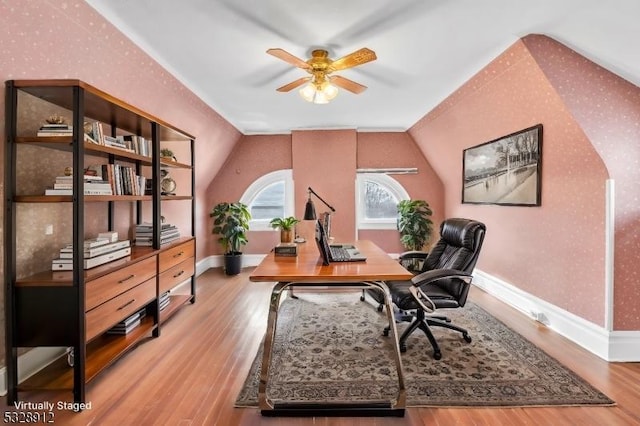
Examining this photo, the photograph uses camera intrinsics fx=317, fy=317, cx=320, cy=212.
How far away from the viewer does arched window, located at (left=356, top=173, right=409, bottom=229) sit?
19.0 feet

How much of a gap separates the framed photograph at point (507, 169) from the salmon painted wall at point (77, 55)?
3.51m

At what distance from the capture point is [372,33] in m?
2.43

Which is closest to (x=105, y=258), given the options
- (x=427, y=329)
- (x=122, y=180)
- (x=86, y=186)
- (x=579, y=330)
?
(x=86, y=186)

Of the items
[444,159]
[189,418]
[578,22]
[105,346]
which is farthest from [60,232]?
[444,159]

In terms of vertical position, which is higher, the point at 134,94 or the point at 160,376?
the point at 134,94

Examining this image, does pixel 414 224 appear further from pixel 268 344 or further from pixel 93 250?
pixel 93 250

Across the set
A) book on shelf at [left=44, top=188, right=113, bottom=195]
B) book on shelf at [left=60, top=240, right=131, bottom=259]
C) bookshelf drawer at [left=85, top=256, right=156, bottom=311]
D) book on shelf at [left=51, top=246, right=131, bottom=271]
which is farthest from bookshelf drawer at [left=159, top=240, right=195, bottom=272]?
book on shelf at [left=44, top=188, right=113, bottom=195]

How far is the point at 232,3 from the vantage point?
6.75 ft

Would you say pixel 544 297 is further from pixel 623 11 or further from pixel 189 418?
pixel 189 418

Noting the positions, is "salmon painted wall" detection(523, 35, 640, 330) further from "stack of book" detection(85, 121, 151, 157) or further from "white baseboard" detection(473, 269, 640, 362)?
"stack of book" detection(85, 121, 151, 157)

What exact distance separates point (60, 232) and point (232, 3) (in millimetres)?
2029

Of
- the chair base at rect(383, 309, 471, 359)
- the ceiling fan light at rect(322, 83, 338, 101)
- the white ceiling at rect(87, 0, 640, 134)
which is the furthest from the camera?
the ceiling fan light at rect(322, 83, 338, 101)

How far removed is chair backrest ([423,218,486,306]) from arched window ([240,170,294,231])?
10.6 feet

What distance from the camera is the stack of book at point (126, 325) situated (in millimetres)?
2543
